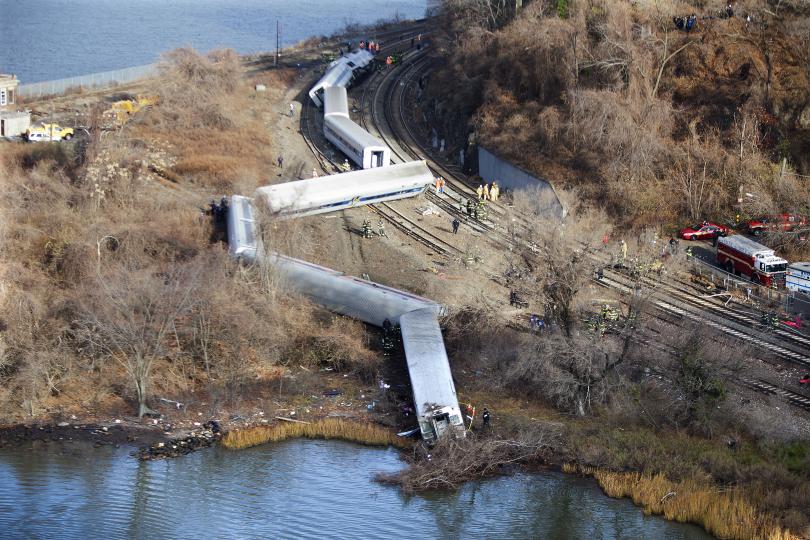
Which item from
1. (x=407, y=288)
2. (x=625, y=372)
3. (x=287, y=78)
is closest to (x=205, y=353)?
(x=407, y=288)

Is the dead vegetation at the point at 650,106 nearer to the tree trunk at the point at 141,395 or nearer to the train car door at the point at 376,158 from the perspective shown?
the train car door at the point at 376,158

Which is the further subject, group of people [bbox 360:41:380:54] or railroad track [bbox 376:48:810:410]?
group of people [bbox 360:41:380:54]

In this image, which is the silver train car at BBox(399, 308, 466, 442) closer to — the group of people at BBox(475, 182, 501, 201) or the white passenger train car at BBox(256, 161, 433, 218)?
the white passenger train car at BBox(256, 161, 433, 218)

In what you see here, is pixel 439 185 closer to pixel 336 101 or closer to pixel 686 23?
pixel 336 101

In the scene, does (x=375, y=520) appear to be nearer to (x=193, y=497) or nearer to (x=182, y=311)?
(x=193, y=497)

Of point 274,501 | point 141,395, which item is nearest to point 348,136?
point 141,395

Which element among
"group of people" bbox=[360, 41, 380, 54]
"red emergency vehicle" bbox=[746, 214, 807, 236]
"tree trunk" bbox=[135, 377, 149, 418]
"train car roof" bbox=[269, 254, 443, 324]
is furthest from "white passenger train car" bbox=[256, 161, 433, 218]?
"group of people" bbox=[360, 41, 380, 54]

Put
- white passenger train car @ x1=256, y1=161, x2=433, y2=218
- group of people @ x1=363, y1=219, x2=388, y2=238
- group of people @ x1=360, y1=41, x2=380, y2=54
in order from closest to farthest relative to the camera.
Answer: group of people @ x1=363, y1=219, x2=388, y2=238
white passenger train car @ x1=256, y1=161, x2=433, y2=218
group of people @ x1=360, y1=41, x2=380, y2=54
